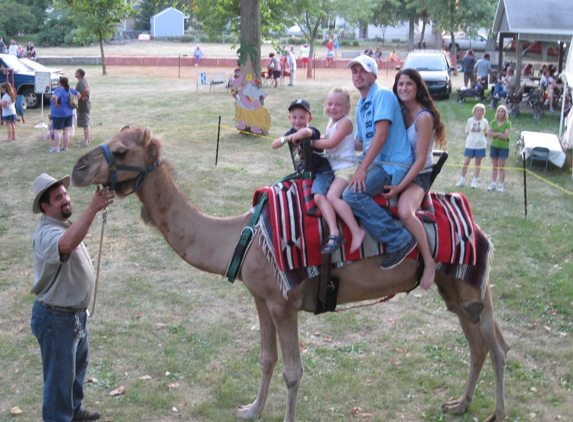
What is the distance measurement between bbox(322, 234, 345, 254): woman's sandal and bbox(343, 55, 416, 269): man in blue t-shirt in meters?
0.25

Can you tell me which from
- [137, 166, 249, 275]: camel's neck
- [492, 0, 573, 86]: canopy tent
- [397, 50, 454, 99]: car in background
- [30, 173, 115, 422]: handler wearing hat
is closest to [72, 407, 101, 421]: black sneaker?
[30, 173, 115, 422]: handler wearing hat

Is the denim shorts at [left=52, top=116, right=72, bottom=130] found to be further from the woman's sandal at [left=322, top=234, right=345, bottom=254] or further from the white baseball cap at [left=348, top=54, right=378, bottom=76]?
the woman's sandal at [left=322, top=234, right=345, bottom=254]

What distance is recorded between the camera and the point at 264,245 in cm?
493

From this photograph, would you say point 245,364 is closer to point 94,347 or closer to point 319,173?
point 94,347

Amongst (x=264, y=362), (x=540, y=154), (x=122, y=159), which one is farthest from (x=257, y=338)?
(x=540, y=154)

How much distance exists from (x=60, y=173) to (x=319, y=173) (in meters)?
10.8

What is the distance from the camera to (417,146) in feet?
15.9

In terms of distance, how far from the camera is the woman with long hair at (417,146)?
15.8 feet

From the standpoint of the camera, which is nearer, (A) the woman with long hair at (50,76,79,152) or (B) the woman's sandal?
(B) the woman's sandal

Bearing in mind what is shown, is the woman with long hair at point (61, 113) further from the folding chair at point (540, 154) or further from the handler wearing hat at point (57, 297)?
the handler wearing hat at point (57, 297)

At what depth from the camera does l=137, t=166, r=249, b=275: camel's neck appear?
197 inches

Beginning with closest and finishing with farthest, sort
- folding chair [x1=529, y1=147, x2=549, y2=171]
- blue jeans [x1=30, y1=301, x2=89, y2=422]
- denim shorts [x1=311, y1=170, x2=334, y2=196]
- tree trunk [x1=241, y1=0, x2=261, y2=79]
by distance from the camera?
blue jeans [x1=30, y1=301, x2=89, y2=422]
denim shorts [x1=311, y1=170, x2=334, y2=196]
folding chair [x1=529, y1=147, x2=549, y2=171]
tree trunk [x1=241, y1=0, x2=261, y2=79]

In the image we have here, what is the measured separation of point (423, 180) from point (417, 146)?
1.11ft

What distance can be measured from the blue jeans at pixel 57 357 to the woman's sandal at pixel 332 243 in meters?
2.04
